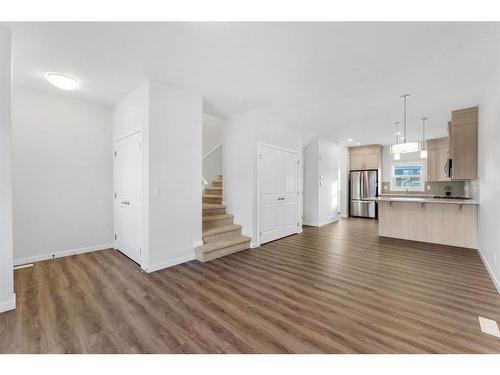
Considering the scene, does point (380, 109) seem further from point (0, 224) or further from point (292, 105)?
point (0, 224)

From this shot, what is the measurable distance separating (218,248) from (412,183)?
7.65 metres

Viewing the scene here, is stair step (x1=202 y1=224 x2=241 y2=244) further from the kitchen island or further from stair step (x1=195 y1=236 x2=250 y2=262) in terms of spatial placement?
the kitchen island

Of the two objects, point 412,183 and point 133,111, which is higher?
point 133,111

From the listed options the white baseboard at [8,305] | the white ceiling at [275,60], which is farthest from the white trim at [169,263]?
the white ceiling at [275,60]

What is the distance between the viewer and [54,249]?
3662 millimetres

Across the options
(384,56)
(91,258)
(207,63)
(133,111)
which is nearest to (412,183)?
(384,56)

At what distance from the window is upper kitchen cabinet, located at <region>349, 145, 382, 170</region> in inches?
27.8

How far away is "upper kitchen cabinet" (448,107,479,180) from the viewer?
4035mm

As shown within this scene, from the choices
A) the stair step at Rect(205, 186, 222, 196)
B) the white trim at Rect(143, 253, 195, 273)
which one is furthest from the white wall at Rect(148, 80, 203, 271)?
the stair step at Rect(205, 186, 222, 196)

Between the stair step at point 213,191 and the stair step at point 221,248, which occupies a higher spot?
the stair step at point 213,191

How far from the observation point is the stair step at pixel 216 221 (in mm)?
4344

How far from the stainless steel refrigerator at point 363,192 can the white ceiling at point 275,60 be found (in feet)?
14.2

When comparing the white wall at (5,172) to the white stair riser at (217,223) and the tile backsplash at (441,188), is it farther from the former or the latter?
the tile backsplash at (441,188)

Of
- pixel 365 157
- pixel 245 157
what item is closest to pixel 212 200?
pixel 245 157
